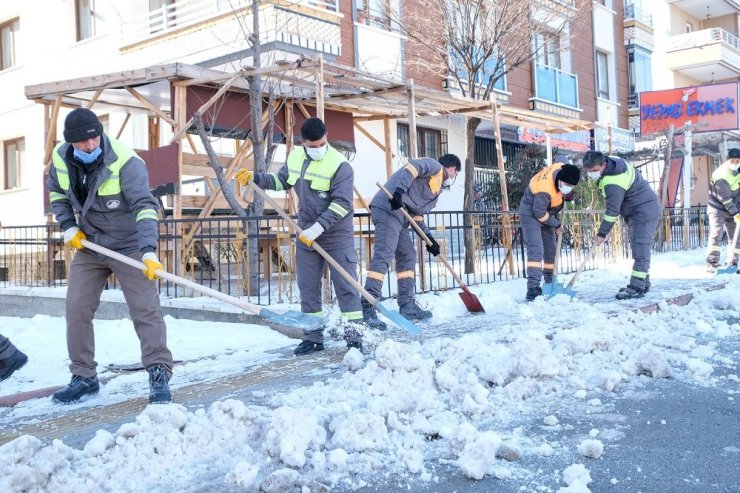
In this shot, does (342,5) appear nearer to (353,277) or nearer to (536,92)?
(536,92)

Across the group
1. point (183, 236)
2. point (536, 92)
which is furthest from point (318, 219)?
point (536, 92)

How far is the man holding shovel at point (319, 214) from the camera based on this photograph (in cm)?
535

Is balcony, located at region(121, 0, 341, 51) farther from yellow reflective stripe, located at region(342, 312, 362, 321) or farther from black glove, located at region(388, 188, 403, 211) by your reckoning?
yellow reflective stripe, located at region(342, 312, 362, 321)

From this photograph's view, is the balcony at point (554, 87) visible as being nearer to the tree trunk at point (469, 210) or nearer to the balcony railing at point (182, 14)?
the tree trunk at point (469, 210)

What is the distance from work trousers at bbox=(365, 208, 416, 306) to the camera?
6730 millimetres

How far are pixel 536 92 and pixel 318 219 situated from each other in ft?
50.9

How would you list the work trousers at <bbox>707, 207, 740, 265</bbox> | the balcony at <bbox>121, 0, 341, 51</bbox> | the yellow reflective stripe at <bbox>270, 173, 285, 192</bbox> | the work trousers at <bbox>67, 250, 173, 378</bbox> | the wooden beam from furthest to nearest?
the balcony at <bbox>121, 0, 341, 51</bbox>
the work trousers at <bbox>707, 207, 740, 265</bbox>
the wooden beam
the yellow reflective stripe at <bbox>270, 173, 285, 192</bbox>
the work trousers at <bbox>67, 250, 173, 378</bbox>

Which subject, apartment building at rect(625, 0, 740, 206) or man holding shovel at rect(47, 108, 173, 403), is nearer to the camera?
man holding shovel at rect(47, 108, 173, 403)

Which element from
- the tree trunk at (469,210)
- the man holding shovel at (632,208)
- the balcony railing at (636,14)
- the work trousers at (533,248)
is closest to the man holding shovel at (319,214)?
the work trousers at (533,248)

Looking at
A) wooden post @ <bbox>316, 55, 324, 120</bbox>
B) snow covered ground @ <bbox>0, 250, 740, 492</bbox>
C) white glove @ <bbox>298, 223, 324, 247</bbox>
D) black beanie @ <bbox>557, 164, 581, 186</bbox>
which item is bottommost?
snow covered ground @ <bbox>0, 250, 740, 492</bbox>

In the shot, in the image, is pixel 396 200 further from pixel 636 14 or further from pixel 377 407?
pixel 636 14

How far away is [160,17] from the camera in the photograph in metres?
13.7

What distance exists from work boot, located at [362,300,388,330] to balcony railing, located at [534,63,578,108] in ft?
47.3

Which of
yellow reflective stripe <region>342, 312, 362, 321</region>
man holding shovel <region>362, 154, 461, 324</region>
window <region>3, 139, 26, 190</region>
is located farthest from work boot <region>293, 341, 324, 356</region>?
window <region>3, 139, 26, 190</region>
